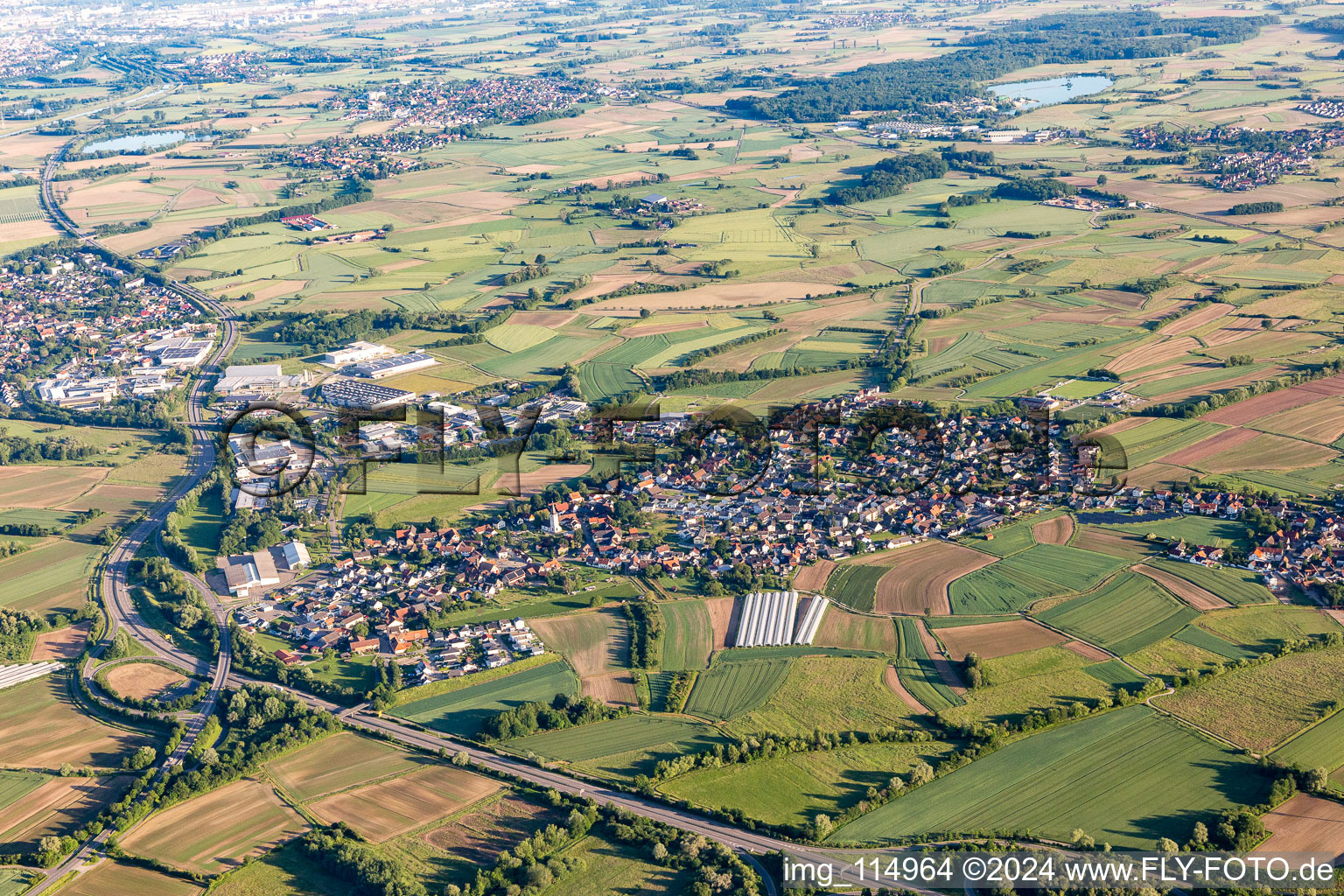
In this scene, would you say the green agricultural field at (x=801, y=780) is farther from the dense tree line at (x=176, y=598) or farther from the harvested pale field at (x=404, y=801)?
the dense tree line at (x=176, y=598)

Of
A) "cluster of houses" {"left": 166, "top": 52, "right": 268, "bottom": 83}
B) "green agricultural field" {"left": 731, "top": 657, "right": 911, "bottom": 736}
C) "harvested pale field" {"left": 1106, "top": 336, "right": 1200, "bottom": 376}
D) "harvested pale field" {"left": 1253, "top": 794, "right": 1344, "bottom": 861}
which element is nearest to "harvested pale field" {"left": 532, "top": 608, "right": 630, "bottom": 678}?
"green agricultural field" {"left": 731, "top": 657, "right": 911, "bottom": 736}

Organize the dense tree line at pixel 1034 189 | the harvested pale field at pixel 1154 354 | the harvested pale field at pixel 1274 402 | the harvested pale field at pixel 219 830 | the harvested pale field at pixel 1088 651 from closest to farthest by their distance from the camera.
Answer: the harvested pale field at pixel 219 830 < the harvested pale field at pixel 1088 651 < the harvested pale field at pixel 1274 402 < the harvested pale field at pixel 1154 354 < the dense tree line at pixel 1034 189

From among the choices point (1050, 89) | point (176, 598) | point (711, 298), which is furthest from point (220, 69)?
point (176, 598)

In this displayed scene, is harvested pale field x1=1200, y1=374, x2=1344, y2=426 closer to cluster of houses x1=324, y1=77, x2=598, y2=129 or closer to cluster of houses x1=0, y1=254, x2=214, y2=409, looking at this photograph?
cluster of houses x1=0, y1=254, x2=214, y2=409

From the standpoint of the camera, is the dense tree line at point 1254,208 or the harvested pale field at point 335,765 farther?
the dense tree line at point 1254,208

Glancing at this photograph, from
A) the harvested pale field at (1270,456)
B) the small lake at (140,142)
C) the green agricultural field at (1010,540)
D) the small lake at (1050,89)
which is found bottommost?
the green agricultural field at (1010,540)

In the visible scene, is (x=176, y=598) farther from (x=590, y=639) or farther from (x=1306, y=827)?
(x=1306, y=827)

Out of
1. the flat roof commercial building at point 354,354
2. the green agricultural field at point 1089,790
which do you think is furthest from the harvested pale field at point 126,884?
the flat roof commercial building at point 354,354
